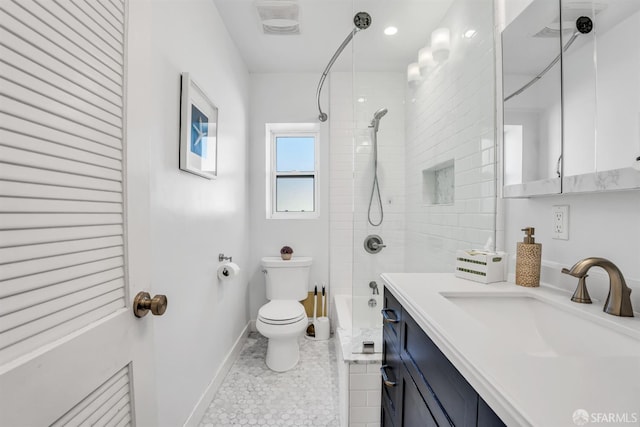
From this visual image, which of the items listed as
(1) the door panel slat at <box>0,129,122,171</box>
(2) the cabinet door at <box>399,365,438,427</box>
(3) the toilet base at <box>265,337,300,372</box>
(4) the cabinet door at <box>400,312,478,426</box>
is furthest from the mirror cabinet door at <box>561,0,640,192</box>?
(3) the toilet base at <box>265,337,300,372</box>

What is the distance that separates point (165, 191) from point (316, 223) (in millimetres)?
1729

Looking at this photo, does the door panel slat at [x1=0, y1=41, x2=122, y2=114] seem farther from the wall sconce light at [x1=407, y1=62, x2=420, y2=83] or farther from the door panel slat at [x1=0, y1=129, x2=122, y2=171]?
the wall sconce light at [x1=407, y1=62, x2=420, y2=83]

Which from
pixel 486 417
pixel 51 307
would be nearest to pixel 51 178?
pixel 51 307


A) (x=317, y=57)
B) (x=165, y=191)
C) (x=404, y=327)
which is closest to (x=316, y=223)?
(x=317, y=57)

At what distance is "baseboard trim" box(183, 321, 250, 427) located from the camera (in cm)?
156

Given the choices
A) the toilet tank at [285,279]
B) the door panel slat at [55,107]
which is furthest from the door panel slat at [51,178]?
the toilet tank at [285,279]

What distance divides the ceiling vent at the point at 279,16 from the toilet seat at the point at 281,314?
2.12m

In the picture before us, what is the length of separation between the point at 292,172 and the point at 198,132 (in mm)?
1506

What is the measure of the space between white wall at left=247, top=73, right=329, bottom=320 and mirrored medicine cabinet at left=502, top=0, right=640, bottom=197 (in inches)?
73.4

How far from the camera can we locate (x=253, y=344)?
2.57m

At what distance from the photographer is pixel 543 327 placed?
853 millimetres

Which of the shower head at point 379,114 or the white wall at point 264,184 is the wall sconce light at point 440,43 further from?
the white wall at point 264,184

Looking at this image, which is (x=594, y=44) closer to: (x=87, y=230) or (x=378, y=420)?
(x=87, y=230)

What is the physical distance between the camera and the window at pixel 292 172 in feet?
9.95
